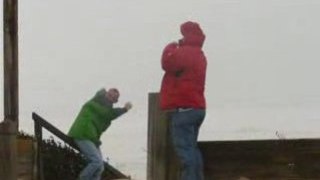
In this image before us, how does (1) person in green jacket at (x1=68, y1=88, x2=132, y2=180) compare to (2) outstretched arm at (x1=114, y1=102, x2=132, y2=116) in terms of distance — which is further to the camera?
(1) person in green jacket at (x1=68, y1=88, x2=132, y2=180)

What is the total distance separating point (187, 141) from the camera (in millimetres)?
6172

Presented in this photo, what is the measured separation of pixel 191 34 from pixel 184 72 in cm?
39

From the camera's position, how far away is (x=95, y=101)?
34.2 ft

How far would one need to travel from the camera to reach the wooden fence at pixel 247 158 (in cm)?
603

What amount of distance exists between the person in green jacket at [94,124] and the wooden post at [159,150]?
157 inches

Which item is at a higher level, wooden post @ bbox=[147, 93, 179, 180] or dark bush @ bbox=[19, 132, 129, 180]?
wooden post @ bbox=[147, 93, 179, 180]

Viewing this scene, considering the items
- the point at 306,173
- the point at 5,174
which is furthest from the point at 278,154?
the point at 5,174

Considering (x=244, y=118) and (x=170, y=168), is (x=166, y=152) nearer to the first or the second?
(x=170, y=168)

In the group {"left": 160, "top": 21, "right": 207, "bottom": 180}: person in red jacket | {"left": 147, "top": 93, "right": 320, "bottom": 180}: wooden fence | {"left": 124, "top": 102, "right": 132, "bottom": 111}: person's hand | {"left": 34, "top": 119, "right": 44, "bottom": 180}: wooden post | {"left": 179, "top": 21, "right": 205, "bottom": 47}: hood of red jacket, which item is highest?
{"left": 179, "top": 21, "right": 205, "bottom": 47}: hood of red jacket

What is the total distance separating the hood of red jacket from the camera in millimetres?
6867

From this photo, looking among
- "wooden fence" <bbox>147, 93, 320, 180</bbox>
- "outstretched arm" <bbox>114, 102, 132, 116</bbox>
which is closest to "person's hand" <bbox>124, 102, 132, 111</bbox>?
"outstretched arm" <bbox>114, 102, 132, 116</bbox>

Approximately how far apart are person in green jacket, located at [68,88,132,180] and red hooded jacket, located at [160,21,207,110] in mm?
3487

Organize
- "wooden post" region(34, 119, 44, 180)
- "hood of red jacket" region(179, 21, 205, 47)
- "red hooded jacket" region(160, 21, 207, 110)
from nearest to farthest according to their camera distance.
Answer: "red hooded jacket" region(160, 21, 207, 110), "hood of red jacket" region(179, 21, 205, 47), "wooden post" region(34, 119, 44, 180)

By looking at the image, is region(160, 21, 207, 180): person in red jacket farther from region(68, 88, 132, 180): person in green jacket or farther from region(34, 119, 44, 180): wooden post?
region(34, 119, 44, 180): wooden post
